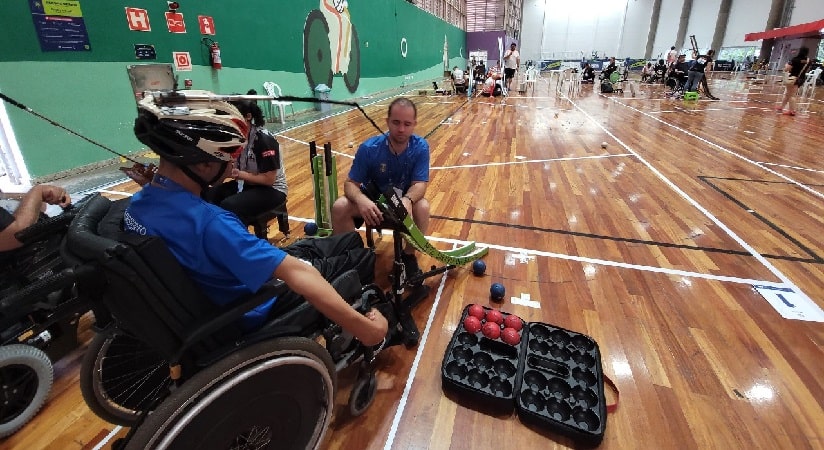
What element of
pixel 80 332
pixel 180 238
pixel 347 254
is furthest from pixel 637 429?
pixel 80 332

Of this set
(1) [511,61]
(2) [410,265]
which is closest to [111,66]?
(2) [410,265]

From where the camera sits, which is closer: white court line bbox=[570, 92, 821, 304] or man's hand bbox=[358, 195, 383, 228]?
man's hand bbox=[358, 195, 383, 228]

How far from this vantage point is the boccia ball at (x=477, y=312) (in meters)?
1.99

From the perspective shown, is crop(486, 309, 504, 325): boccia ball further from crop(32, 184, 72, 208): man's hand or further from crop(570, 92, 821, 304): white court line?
crop(32, 184, 72, 208): man's hand

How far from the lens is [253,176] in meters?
A: 2.46

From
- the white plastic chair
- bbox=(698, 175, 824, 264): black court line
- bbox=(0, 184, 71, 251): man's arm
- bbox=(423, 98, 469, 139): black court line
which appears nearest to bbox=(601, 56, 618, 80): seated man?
bbox=(423, 98, 469, 139): black court line

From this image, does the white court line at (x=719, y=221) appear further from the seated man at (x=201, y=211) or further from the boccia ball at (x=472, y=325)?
the seated man at (x=201, y=211)

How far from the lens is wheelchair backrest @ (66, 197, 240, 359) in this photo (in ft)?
2.69

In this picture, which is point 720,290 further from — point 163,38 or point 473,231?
point 163,38

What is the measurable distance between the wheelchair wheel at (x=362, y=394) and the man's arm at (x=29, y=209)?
1382mm

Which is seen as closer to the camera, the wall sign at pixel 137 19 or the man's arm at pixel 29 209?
the man's arm at pixel 29 209

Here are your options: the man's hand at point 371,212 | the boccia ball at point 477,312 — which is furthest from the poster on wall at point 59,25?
the boccia ball at point 477,312

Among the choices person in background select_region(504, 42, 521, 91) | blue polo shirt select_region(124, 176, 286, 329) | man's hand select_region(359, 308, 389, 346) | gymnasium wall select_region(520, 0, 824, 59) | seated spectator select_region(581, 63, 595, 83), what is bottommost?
man's hand select_region(359, 308, 389, 346)

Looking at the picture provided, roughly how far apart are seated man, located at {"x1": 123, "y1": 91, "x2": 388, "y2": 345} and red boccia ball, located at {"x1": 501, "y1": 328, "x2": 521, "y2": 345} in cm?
106
